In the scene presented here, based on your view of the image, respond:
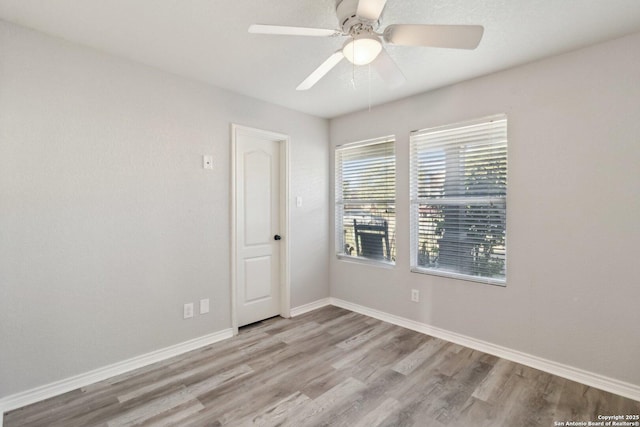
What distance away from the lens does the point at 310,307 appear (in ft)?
12.3

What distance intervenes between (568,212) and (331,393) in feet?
7.19

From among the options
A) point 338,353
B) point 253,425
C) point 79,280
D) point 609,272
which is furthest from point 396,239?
point 79,280

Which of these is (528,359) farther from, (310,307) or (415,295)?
(310,307)

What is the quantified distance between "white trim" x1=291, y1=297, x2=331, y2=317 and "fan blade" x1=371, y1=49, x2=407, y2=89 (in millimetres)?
2698

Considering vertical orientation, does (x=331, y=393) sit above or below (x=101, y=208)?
below

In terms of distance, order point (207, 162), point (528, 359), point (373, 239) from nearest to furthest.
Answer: point (528, 359) < point (207, 162) < point (373, 239)

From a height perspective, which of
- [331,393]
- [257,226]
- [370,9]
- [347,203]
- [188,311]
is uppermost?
[370,9]

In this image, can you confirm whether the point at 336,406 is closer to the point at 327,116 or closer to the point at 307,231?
the point at 307,231

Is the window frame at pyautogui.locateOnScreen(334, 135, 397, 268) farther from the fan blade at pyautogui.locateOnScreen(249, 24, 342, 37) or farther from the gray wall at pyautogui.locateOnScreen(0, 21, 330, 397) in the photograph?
the fan blade at pyautogui.locateOnScreen(249, 24, 342, 37)

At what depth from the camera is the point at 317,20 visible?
1824 mm

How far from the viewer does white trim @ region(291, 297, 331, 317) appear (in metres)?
3.57

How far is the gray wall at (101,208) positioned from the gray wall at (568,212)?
236 cm

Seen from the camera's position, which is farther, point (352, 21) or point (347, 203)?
point (347, 203)

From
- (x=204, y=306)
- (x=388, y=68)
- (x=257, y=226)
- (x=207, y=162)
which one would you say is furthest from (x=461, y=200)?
(x=204, y=306)
